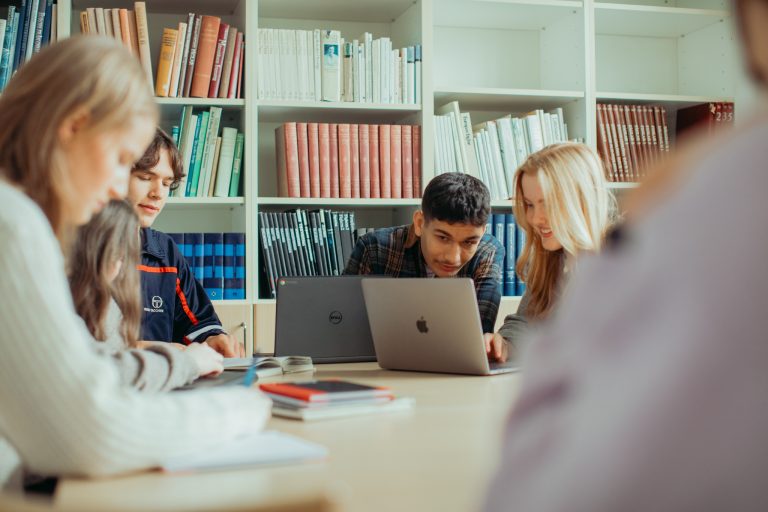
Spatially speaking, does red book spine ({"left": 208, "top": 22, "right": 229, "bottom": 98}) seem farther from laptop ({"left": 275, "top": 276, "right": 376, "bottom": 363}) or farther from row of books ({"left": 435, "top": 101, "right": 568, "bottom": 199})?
laptop ({"left": 275, "top": 276, "right": 376, "bottom": 363})

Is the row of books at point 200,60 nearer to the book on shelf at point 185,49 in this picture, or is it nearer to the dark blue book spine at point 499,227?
the book on shelf at point 185,49

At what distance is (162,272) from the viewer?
8.84 feet

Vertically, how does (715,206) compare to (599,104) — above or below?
below

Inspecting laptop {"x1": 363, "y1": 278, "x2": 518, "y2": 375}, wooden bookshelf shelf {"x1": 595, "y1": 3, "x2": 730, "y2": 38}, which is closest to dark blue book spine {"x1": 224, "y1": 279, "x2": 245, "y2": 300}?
laptop {"x1": 363, "y1": 278, "x2": 518, "y2": 375}

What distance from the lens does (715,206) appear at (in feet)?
1.32

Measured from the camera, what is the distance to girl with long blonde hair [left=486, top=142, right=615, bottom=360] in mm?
2416

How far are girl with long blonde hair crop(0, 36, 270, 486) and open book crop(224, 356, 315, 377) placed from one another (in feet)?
2.36

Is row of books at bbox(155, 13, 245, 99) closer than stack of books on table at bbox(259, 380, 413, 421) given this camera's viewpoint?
No

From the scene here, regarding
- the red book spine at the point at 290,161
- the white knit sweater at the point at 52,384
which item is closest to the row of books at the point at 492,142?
the red book spine at the point at 290,161

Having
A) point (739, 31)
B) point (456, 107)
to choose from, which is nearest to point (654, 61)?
point (456, 107)

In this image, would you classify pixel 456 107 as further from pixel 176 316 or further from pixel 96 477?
pixel 96 477

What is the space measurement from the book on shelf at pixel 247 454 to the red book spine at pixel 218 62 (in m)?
2.15

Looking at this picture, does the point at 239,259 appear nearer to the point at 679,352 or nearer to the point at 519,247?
the point at 519,247

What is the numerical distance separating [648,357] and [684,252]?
5cm
